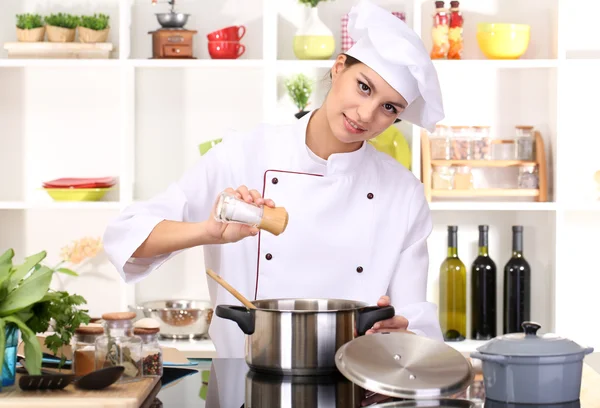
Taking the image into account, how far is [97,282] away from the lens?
3.55 metres

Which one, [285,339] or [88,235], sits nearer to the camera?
[285,339]

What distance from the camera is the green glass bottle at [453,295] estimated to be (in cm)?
332

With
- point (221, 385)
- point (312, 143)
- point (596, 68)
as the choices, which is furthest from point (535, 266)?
point (221, 385)

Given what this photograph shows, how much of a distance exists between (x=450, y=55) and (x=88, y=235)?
158 centimetres

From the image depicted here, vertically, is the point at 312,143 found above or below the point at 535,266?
above

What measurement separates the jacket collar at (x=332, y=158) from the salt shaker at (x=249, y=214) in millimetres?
638

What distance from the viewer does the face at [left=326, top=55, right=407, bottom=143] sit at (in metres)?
1.79

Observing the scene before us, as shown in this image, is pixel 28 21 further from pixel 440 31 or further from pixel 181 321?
pixel 440 31

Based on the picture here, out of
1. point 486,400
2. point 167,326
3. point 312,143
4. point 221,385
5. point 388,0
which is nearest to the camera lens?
point 486,400

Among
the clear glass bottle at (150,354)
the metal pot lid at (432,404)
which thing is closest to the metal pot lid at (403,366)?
the metal pot lid at (432,404)

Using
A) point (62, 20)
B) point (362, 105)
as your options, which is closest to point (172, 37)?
point (62, 20)

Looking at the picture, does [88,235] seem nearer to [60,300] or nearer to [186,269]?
[186,269]

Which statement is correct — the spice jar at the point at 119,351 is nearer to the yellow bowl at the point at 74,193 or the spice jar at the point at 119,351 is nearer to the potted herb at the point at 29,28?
the yellow bowl at the point at 74,193

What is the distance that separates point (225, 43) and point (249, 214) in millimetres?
2024
